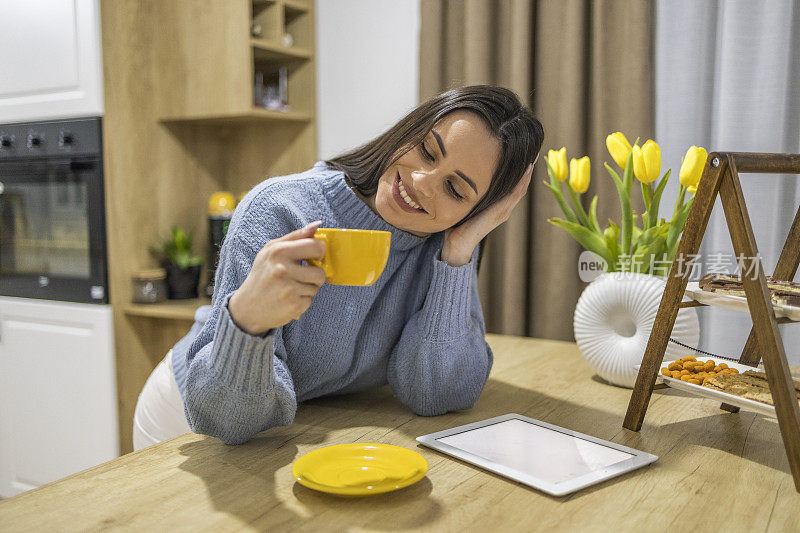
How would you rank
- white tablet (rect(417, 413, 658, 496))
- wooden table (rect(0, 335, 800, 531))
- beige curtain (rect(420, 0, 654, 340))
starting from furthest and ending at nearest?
beige curtain (rect(420, 0, 654, 340)) < white tablet (rect(417, 413, 658, 496)) < wooden table (rect(0, 335, 800, 531))

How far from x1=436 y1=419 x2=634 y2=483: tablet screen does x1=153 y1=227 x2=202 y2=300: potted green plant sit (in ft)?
5.33

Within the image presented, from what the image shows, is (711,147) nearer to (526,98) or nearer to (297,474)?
(526,98)

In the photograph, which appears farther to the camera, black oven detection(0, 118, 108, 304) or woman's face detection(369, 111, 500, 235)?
black oven detection(0, 118, 108, 304)

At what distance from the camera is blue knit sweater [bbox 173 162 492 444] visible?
987 millimetres

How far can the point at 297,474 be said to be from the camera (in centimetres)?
81

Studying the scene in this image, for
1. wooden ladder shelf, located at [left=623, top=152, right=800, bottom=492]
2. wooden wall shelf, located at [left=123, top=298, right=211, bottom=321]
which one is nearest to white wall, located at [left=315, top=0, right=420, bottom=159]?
wooden wall shelf, located at [left=123, top=298, right=211, bottom=321]

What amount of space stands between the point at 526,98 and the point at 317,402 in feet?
3.88

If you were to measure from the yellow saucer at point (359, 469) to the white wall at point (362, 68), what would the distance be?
63.3 inches

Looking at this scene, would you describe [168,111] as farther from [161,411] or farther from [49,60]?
[161,411]

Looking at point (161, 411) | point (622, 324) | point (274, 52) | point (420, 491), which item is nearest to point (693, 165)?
point (622, 324)

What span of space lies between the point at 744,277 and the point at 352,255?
53cm

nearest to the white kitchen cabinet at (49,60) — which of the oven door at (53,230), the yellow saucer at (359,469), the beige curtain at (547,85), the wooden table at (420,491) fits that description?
the oven door at (53,230)

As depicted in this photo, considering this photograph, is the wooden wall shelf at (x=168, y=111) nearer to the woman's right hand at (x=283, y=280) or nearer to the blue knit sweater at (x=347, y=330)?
the blue knit sweater at (x=347, y=330)

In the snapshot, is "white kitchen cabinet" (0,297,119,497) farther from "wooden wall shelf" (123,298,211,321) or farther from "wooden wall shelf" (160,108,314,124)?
"wooden wall shelf" (160,108,314,124)
